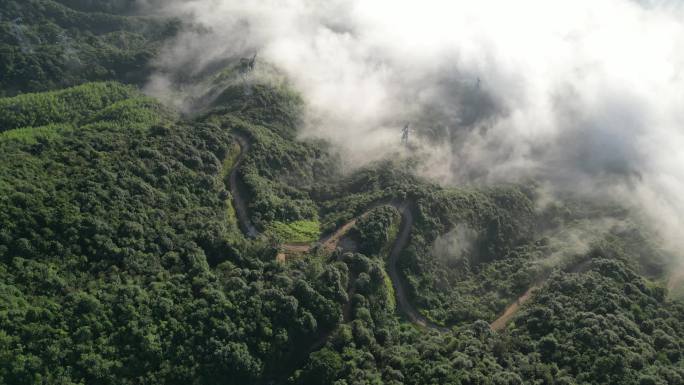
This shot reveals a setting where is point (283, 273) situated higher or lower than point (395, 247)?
lower

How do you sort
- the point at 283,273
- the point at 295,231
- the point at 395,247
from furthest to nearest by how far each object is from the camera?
the point at 295,231, the point at 395,247, the point at 283,273

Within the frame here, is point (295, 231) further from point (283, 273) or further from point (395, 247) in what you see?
point (395, 247)

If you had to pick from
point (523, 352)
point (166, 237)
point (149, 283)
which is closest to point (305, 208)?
point (166, 237)

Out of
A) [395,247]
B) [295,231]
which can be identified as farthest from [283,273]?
[395,247]

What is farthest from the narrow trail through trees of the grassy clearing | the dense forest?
the grassy clearing

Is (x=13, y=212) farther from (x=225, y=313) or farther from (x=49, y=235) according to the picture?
(x=225, y=313)

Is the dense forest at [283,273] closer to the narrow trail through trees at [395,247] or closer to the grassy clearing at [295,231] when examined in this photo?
the narrow trail through trees at [395,247]

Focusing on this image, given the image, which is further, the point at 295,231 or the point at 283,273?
the point at 295,231
